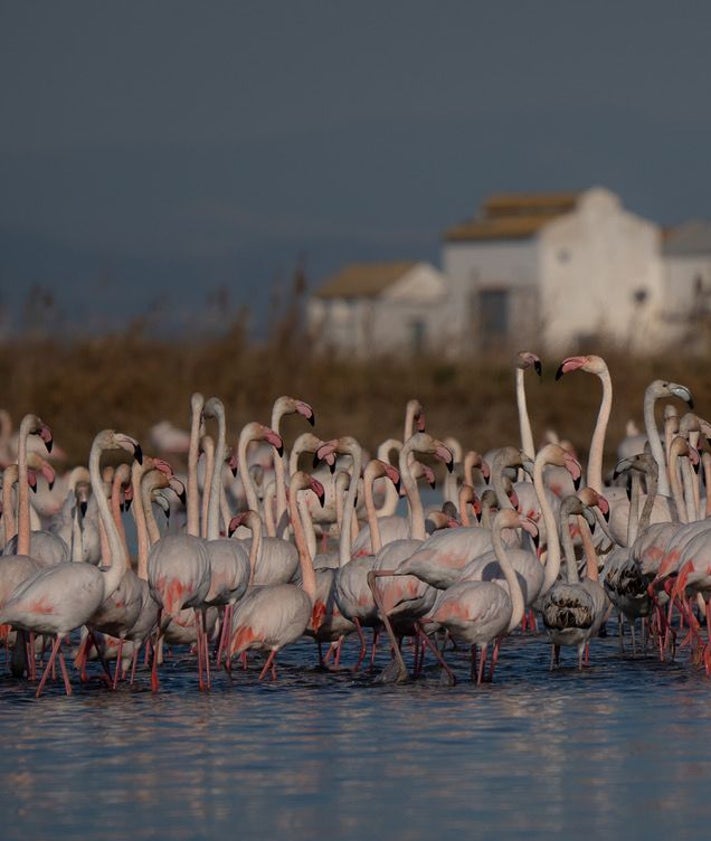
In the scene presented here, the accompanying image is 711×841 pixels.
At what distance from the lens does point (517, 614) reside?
30.0 feet

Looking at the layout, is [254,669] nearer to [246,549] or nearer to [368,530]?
[246,549]

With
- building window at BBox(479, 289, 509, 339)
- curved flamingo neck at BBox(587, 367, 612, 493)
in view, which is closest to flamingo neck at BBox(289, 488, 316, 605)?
curved flamingo neck at BBox(587, 367, 612, 493)

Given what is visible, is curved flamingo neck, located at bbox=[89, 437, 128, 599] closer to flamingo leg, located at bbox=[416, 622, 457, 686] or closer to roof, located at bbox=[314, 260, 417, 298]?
flamingo leg, located at bbox=[416, 622, 457, 686]

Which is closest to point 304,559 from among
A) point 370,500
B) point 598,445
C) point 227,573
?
point 227,573

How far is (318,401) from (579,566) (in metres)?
11.5

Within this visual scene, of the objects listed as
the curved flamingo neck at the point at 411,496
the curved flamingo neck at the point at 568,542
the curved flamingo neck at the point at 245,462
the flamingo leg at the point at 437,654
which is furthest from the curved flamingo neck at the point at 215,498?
the curved flamingo neck at the point at 568,542

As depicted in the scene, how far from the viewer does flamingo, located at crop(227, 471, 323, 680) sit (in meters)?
9.16

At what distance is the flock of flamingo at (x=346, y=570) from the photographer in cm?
908

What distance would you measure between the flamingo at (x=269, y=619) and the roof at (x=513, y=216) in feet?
153

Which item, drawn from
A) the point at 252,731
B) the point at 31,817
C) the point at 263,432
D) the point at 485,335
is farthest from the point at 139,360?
the point at 31,817

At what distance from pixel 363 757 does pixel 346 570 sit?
8.36 feet

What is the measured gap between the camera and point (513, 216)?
58531mm

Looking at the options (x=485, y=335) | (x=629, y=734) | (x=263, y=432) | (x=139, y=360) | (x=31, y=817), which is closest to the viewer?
(x=31, y=817)

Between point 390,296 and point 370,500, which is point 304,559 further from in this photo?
point 390,296
